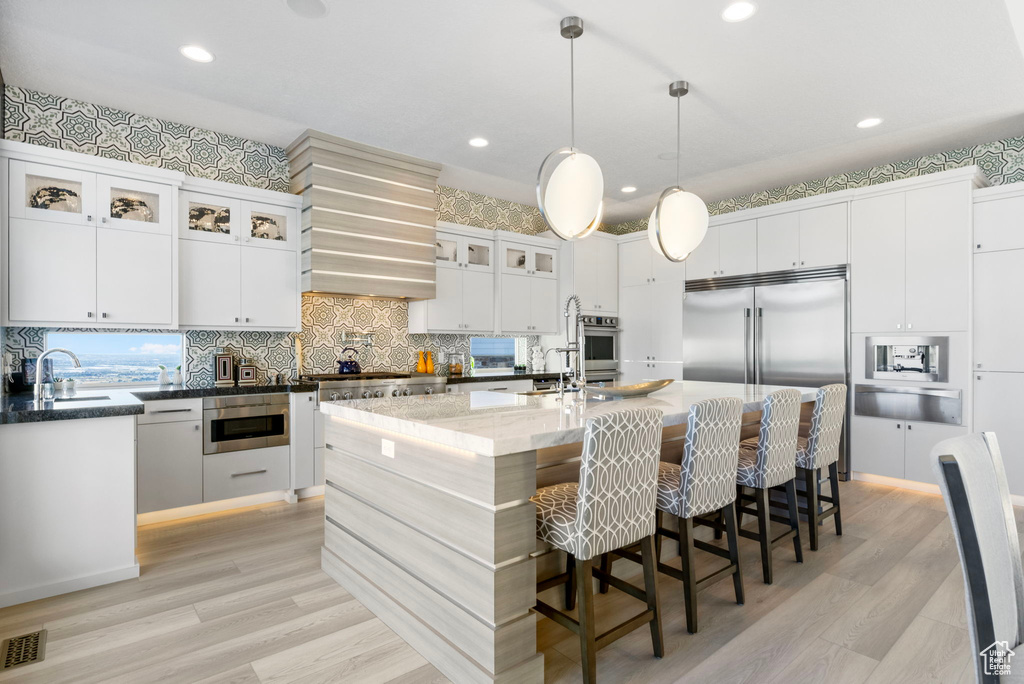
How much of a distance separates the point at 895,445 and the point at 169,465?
5.57m

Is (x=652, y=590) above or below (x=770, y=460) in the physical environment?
below

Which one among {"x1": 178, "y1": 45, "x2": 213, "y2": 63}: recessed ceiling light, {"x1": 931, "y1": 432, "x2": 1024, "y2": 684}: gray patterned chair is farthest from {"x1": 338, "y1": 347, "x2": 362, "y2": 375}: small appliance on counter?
{"x1": 931, "y1": 432, "x2": 1024, "y2": 684}: gray patterned chair

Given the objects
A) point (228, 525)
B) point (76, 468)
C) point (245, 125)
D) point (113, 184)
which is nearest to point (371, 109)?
point (245, 125)

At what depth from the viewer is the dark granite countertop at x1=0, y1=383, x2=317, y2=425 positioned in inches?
97.3

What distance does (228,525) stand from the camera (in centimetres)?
366

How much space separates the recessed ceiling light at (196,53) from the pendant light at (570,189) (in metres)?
2.02

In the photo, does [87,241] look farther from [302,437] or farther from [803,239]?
[803,239]

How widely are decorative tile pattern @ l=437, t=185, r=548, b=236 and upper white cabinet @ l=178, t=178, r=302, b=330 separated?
66.7 inches

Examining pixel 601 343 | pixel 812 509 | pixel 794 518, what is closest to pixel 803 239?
pixel 601 343

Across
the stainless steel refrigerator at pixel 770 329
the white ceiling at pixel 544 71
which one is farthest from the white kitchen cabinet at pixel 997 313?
the white ceiling at pixel 544 71

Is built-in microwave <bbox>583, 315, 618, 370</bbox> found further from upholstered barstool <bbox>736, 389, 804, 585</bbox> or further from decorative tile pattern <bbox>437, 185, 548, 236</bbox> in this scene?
upholstered barstool <bbox>736, 389, 804, 585</bbox>

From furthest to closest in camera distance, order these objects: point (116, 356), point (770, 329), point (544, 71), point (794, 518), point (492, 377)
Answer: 1. point (492, 377)
2. point (770, 329)
3. point (116, 356)
4. point (544, 71)
5. point (794, 518)

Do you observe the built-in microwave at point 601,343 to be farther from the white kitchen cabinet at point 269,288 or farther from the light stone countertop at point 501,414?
the white kitchen cabinet at point 269,288

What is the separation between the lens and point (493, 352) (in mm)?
6129
